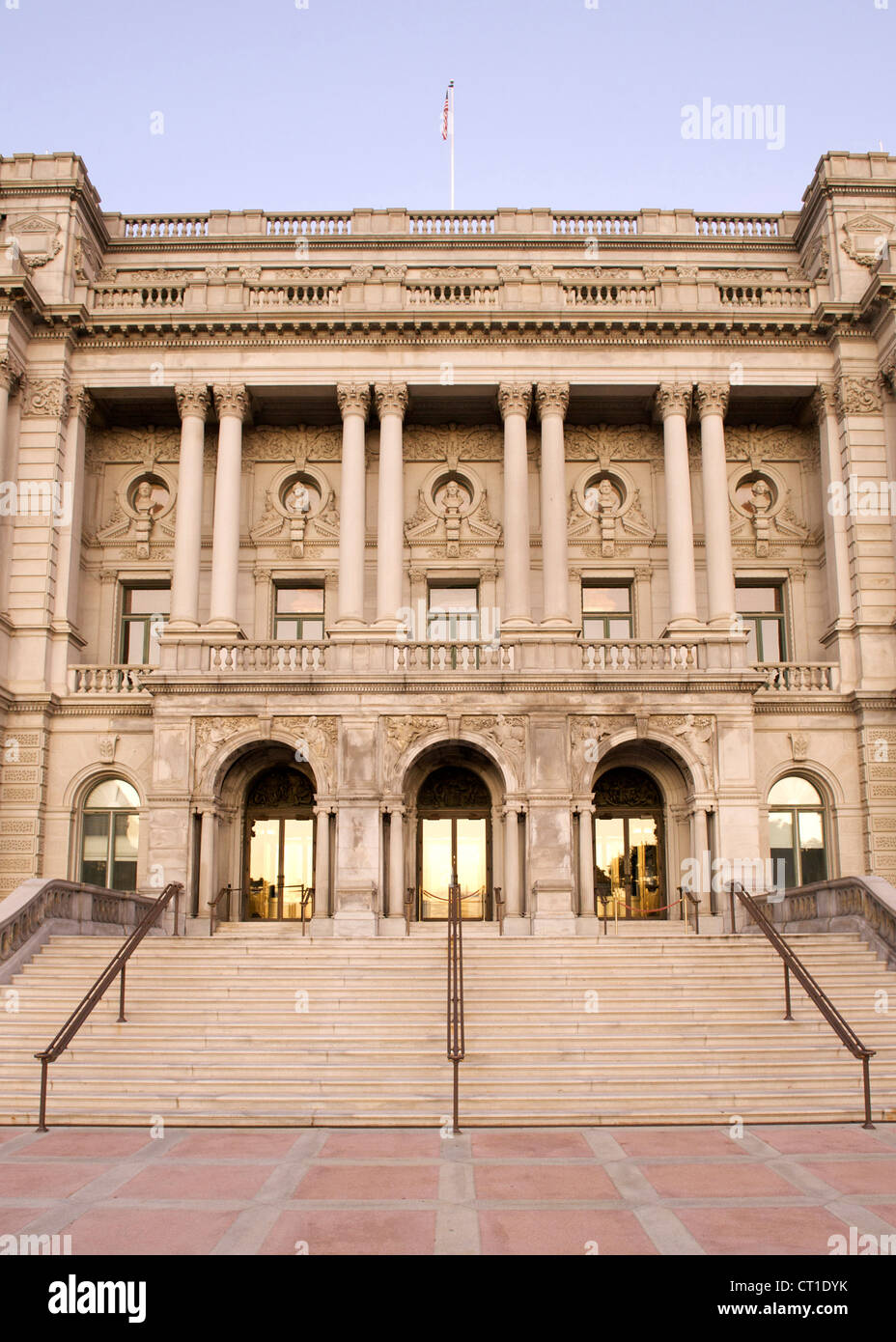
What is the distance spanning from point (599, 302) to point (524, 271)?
2.12 m

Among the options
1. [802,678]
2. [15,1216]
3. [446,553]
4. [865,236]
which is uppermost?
[865,236]

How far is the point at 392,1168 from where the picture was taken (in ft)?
33.5

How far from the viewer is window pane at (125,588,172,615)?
30172mm

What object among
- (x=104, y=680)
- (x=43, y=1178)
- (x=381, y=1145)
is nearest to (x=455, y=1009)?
(x=381, y=1145)

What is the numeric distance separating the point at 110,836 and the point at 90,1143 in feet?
54.2

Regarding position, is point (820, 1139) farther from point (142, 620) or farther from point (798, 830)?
point (142, 620)

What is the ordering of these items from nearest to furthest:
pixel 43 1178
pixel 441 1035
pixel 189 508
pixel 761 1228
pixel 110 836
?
pixel 761 1228 < pixel 43 1178 < pixel 441 1035 < pixel 110 836 < pixel 189 508

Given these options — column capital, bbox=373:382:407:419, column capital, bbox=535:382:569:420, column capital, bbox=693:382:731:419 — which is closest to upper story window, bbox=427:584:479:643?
column capital, bbox=373:382:407:419

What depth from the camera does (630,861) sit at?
27.0 meters

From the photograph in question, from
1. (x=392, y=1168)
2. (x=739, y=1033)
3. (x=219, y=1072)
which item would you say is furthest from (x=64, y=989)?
(x=739, y=1033)

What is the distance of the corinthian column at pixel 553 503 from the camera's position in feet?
89.7

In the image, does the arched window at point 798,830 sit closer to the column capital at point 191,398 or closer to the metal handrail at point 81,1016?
the metal handrail at point 81,1016

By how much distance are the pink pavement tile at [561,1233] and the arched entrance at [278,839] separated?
18851 mm
